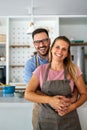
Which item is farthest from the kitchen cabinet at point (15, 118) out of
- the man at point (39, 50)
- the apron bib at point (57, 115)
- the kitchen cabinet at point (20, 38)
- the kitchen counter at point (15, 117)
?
the kitchen cabinet at point (20, 38)

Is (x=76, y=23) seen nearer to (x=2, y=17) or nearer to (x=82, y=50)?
(x=82, y=50)

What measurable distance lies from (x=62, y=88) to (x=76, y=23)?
10.4 feet

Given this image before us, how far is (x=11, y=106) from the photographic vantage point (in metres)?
1.75

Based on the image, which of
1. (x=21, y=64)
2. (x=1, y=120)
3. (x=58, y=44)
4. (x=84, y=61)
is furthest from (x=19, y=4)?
(x=58, y=44)

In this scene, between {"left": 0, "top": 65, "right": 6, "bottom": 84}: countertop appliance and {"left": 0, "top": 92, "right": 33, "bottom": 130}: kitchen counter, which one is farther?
{"left": 0, "top": 65, "right": 6, "bottom": 84}: countertop appliance

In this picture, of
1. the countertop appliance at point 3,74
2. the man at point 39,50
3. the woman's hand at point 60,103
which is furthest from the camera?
the countertop appliance at point 3,74

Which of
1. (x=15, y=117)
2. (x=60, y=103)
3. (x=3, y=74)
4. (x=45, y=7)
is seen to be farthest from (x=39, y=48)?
(x=45, y=7)

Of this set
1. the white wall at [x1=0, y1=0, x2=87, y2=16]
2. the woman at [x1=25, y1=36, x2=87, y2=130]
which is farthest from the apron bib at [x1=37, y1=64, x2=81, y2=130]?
the white wall at [x1=0, y1=0, x2=87, y2=16]

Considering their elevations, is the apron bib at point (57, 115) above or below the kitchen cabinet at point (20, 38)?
below

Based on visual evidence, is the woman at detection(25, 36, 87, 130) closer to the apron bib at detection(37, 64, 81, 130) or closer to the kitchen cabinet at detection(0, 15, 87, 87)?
the apron bib at detection(37, 64, 81, 130)

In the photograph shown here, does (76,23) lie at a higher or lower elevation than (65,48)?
higher

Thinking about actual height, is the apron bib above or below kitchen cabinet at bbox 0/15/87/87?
below

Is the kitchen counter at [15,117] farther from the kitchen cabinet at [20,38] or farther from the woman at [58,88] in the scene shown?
the kitchen cabinet at [20,38]

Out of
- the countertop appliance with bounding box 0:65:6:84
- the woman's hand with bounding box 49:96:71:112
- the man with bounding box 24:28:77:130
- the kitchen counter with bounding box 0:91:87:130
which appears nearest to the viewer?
the woman's hand with bounding box 49:96:71:112
